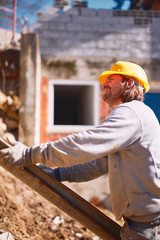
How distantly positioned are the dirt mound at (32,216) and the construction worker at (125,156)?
Answer: 5.99 feet

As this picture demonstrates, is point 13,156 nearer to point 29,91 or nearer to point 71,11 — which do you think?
point 29,91

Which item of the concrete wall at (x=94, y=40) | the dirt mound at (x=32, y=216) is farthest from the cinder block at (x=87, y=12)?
the dirt mound at (x=32, y=216)

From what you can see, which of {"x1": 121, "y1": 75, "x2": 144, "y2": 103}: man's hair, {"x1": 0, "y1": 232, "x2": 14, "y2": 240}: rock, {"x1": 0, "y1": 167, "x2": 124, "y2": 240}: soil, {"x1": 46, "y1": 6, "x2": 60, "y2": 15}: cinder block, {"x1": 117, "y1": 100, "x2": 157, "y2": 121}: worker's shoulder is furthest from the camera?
{"x1": 46, "y1": 6, "x2": 60, "y2": 15}: cinder block

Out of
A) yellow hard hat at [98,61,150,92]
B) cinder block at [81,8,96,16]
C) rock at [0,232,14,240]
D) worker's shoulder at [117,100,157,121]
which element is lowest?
rock at [0,232,14,240]

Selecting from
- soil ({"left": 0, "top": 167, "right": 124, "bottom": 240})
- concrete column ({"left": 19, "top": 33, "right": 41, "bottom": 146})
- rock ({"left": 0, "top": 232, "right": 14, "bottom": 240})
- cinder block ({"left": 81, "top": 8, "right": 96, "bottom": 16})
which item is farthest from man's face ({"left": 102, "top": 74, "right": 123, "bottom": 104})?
cinder block ({"left": 81, "top": 8, "right": 96, "bottom": 16})

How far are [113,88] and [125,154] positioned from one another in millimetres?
636

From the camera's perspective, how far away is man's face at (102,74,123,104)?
2459 millimetres

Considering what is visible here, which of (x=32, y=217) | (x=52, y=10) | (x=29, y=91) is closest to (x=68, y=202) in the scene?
(x=32, y=217)

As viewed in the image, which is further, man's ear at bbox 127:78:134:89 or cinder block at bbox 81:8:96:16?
cinder block at bbox 81:8:96:16

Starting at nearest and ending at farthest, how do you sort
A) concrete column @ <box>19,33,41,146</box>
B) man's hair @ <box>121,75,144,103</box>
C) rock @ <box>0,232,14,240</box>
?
1. man's hair @ <box>121,75,144,103</box>
2. rock @ <box>0,232,14,240</box>
3. concrete column @ <box>19,33,41,146</box>

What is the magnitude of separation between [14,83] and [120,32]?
3.17 metres

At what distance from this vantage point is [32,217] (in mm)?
4898

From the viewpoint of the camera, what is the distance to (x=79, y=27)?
7.55 metres

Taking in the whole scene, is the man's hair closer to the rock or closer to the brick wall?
the rock
